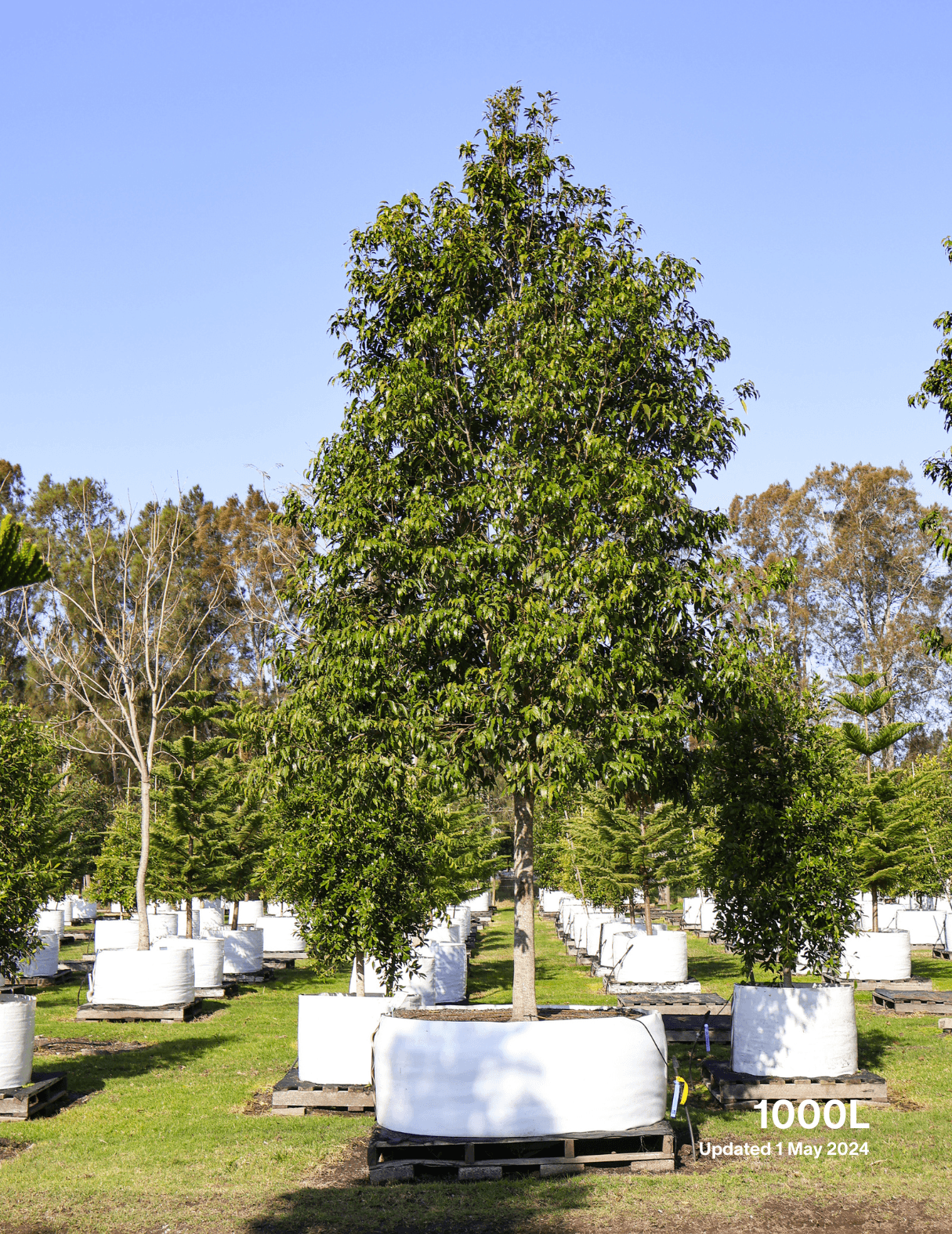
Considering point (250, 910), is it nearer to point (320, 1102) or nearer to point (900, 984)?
point (900, 984)

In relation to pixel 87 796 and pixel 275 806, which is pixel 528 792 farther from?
pixel 87 796

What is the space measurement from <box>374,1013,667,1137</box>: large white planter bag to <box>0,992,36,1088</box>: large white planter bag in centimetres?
392

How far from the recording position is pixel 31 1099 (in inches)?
394

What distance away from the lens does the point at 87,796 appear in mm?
40969

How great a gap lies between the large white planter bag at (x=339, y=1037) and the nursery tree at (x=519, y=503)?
5.28 ft

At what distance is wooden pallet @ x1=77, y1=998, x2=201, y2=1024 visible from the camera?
1650cm

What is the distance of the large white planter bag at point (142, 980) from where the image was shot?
1666 cm

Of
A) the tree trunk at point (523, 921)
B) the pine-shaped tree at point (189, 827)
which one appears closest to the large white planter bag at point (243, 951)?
the pine-shaped tree at point (189, 827)

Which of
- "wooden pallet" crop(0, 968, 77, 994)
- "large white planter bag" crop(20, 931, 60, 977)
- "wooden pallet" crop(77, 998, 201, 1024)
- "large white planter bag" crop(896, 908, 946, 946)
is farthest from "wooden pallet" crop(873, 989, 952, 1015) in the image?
"large white planter bag" crop(20, 931, 60, 977)

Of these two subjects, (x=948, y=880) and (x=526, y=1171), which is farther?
(x=948, y=880)

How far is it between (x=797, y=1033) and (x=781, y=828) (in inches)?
74.6

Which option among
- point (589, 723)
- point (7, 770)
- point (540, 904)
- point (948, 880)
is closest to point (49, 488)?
point (540, 904)

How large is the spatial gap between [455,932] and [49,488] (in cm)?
4284

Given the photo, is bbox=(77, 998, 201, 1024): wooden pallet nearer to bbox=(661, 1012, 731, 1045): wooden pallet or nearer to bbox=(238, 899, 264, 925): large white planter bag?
bbox=(661, 1012, 731, 1045): wooden pallet
